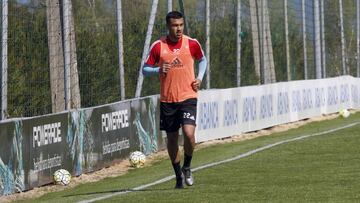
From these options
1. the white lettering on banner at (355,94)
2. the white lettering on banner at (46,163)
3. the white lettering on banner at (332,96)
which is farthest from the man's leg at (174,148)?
the white lettering on banner at (355,94)

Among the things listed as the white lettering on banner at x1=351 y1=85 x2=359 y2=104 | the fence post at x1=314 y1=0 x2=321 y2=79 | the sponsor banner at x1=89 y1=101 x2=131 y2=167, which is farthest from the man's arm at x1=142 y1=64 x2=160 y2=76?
the white lettering on banner at x1=351 y1=85 x2=359 y2=104

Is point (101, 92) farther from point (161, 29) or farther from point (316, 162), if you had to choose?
point (316, 162)

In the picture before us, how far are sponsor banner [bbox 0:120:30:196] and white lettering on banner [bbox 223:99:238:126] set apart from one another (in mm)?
8819

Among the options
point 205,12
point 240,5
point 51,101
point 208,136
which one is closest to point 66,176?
point 51,101

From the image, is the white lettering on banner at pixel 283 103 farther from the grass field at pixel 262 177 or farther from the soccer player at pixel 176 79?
the soccer player at pixel 176 79

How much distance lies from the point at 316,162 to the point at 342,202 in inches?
199

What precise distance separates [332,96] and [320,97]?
1527mm

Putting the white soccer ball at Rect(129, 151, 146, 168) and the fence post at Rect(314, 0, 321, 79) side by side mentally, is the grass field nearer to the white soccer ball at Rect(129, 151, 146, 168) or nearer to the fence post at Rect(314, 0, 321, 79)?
the white soccer ball at Rect(129, 151, 146, 168)

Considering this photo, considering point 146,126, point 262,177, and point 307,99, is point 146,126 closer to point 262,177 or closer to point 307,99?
point 262,177

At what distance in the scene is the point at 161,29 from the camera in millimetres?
22953

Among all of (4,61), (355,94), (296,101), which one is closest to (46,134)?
(4,61)

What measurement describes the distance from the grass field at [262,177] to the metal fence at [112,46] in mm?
2068

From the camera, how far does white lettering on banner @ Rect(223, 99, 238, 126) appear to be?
75.5ft

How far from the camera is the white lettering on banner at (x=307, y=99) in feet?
94.8
